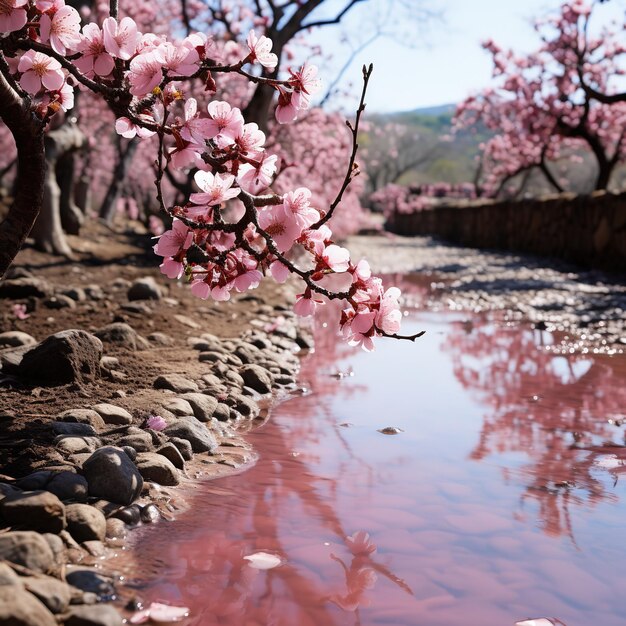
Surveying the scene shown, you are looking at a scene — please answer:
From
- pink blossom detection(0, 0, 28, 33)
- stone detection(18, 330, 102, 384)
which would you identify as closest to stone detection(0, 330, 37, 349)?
stone detection(18, 330, 102, 384)

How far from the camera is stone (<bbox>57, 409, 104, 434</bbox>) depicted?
10.2ft

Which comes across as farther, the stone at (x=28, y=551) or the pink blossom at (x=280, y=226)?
the pink blossom at (x=280, y=226)

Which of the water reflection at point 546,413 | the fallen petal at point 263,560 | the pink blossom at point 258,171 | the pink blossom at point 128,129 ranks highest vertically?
the pink blossom at point 128,129

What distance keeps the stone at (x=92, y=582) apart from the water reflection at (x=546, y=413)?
5.05 ft

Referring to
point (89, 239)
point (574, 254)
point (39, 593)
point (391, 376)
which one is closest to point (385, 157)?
point (574, 254)

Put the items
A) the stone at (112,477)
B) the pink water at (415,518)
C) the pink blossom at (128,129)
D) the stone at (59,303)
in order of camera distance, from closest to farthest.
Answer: the pink water at (415,518) → the stone at (112,477) → the pink blossom at (128,129) → the stone at (59,303)

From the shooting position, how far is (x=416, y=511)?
107 inches

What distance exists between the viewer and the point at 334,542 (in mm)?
2428

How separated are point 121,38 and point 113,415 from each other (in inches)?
64.4

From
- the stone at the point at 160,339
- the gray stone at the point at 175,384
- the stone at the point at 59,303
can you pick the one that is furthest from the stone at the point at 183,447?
the stone at the point at 59,303

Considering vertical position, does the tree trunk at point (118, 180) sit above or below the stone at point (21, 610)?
above

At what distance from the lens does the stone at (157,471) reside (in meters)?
2.77

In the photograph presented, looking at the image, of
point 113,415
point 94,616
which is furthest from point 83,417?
point 94,616

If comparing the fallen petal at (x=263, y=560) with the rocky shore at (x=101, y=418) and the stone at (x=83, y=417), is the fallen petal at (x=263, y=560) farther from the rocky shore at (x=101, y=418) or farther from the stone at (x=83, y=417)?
the stone at (x=83, y=417)
